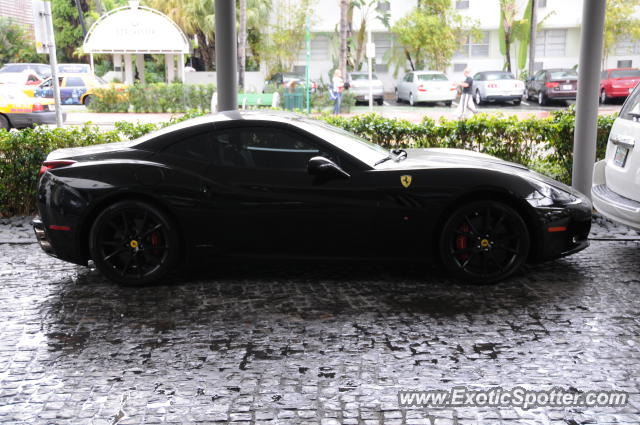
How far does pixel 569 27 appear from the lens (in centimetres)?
4159

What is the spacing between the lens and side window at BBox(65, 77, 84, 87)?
30.1 m

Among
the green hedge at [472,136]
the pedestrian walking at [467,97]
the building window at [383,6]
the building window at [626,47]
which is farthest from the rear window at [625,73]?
the green hedge at [472,136]

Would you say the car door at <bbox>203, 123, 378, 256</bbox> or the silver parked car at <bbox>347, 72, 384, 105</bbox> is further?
the silver parked car at <bbox>347, 72, 384, 105</bbox>

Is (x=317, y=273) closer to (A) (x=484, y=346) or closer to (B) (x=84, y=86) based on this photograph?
(A) (x=484, y=346)

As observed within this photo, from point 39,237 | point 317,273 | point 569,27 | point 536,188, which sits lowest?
point 317,273

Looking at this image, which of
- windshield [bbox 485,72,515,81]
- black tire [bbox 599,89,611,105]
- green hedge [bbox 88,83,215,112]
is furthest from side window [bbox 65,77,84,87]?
black tire [bbox 599,89,611,105]

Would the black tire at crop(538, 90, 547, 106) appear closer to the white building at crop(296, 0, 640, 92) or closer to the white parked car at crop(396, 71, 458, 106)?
the white parked car at crop(396, 71, 458, 106)

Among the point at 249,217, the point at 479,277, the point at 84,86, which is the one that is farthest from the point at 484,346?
the point at 84,86

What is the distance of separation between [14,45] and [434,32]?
96.7ft

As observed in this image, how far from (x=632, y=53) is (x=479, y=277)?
134 ft

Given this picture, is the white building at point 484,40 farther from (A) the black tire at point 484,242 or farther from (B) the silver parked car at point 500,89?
(A) the black tire at point 484,242

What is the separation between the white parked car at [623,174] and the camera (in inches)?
237

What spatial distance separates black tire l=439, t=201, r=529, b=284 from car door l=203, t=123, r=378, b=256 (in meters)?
0.67

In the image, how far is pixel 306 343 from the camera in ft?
14.9
